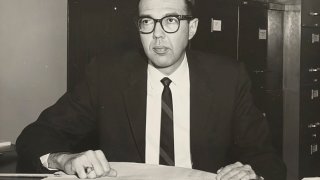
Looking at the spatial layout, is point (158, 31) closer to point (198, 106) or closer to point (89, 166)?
point (198, 106)

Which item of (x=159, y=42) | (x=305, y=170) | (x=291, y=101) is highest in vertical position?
(x=159, y=42)

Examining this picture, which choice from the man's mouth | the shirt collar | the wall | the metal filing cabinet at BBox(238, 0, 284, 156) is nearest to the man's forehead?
the man's mouth

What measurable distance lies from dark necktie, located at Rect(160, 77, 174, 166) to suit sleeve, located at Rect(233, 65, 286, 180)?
10.9 inches

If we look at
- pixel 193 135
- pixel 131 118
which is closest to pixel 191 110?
pixel 193 135

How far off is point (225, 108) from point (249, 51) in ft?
6.03

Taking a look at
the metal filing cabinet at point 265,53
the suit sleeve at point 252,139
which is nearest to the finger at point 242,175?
the suit sleeve at point 252,139

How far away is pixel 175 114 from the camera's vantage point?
185 centimetres

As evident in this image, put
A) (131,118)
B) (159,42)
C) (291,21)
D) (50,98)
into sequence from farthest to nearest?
(291,21) → (50,98) → (131,118) → (159,42)

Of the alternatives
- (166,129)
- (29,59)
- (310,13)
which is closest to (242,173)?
(166,129)

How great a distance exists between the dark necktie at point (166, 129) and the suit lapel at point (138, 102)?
3.3 inches

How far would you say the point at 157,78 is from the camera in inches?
74.9

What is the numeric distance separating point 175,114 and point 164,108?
2.4 inches

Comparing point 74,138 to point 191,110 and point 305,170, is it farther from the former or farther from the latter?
point 305,170

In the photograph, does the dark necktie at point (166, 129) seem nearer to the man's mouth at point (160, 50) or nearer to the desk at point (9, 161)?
the man's mouth at point (160, 50)
